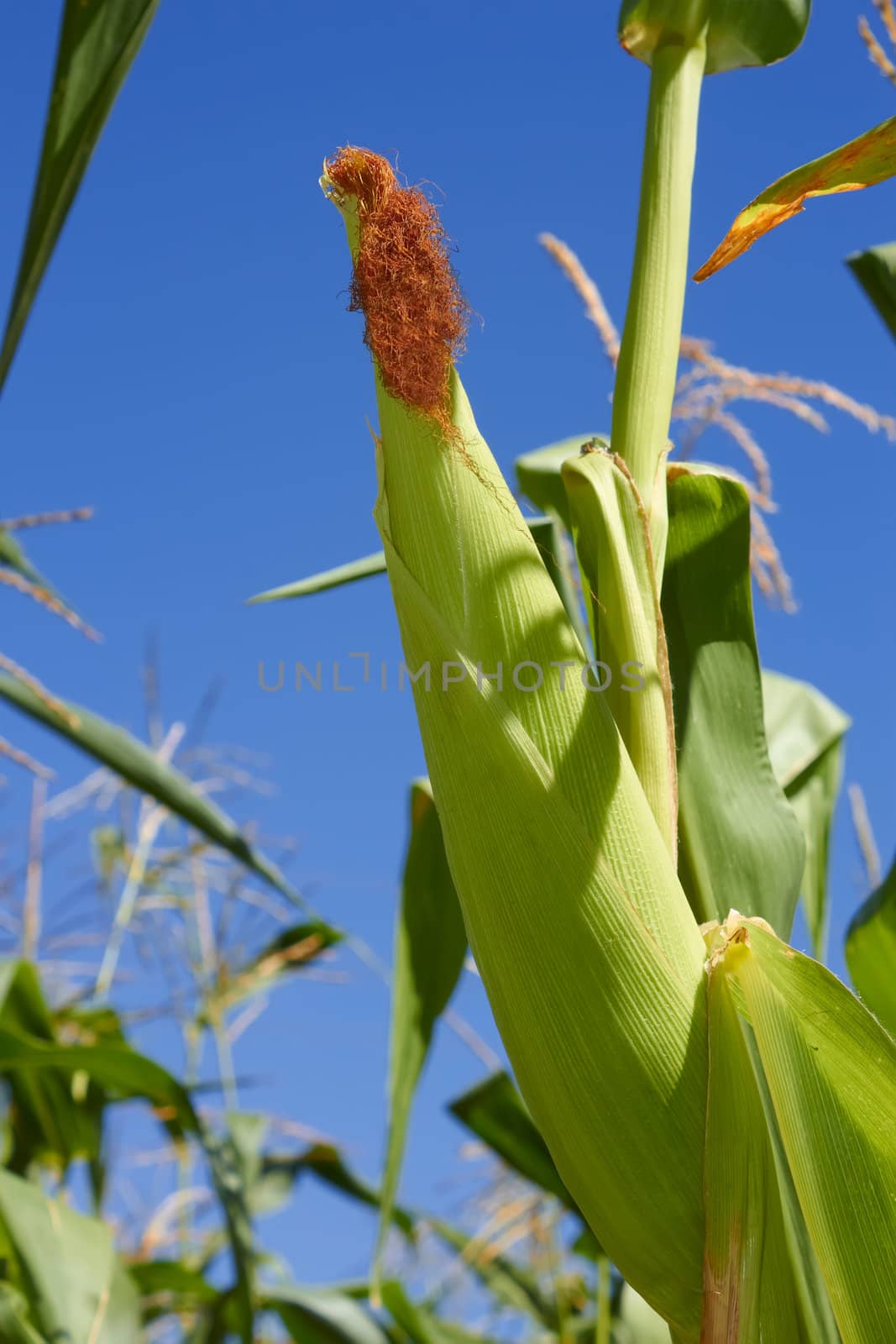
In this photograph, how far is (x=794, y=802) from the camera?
3.74ft

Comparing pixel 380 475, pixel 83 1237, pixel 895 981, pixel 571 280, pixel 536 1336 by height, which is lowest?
pixel 536 1336

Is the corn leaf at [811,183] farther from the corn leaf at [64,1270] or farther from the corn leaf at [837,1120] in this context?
the corn leaf at [64,1270]

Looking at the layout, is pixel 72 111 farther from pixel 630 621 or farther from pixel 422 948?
pixel 422 948

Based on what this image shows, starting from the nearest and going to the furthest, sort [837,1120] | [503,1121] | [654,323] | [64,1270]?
[837,1120]
[654,323]
[64,1270]
[503,1121]

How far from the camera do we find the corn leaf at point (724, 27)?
68cm

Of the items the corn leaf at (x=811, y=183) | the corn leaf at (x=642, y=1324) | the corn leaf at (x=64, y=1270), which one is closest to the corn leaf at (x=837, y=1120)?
the corn leaf at (x=811, y=183)

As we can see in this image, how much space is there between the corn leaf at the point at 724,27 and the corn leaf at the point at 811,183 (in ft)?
0.42

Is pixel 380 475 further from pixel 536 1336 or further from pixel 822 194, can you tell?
pixel 536 1336

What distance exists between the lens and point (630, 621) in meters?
0.58

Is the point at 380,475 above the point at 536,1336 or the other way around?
above

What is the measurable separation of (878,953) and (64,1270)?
844 millimetres

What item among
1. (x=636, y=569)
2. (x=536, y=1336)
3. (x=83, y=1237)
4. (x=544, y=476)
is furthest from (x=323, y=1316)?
(x=636, y=569)

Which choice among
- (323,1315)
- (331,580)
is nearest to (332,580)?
(331,580)

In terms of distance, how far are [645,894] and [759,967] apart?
0.06 m
